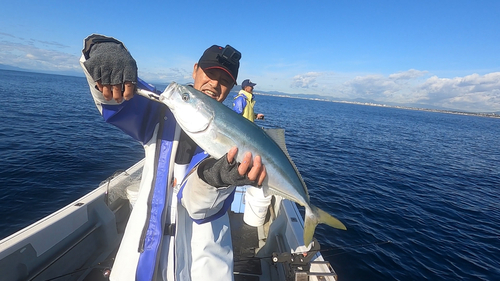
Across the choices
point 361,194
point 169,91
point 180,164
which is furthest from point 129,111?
point 361,194

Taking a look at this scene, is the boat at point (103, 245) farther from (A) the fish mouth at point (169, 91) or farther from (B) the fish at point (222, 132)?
(A) the fish mouth at point (169, 91)

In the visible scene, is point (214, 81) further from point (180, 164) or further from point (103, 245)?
point (103, 245)

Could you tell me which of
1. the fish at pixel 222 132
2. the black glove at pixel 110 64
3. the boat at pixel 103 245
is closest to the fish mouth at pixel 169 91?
the fish at pixel 222 132

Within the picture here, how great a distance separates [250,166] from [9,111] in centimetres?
3123

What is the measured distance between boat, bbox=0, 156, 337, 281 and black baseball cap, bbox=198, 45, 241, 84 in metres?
3.13

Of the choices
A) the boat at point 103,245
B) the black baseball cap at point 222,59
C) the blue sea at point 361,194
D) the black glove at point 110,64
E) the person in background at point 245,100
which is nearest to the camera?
the black glove at point 110,64

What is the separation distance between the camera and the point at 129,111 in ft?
8.22

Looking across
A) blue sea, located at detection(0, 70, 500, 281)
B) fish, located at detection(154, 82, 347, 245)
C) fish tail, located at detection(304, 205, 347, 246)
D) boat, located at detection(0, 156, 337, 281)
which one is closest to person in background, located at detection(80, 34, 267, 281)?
fish, located at detection(154, 82, 347, 245)

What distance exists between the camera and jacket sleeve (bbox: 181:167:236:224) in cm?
242

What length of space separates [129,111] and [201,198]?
1185 mm

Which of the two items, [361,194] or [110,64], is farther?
[361,194]

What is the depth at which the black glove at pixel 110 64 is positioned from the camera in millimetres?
2094

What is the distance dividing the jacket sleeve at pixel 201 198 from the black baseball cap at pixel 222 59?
4.57ft

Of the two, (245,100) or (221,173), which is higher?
(245,100)
